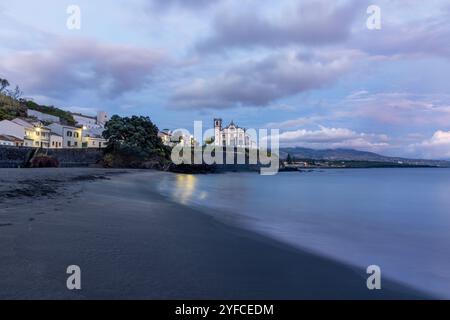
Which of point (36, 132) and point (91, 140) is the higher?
point (36, 132)

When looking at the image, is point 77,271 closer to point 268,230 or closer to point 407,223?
point 268,230

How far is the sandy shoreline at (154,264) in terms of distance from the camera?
420 cm

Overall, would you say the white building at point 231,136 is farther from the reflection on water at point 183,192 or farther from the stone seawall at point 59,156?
the reflection on water at point 183,192

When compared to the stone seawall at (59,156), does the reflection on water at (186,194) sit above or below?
below

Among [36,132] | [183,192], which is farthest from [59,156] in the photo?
[183,192]

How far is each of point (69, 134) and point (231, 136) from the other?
10633cm

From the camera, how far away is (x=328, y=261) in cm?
707

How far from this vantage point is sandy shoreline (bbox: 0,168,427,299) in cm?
420

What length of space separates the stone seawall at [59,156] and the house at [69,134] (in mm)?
22071

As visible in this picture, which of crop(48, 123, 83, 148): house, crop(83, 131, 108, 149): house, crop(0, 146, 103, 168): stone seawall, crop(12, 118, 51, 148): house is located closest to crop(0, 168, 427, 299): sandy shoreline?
crop(0, 146, 103, 168): stone seawall

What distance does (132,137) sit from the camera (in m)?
66.1

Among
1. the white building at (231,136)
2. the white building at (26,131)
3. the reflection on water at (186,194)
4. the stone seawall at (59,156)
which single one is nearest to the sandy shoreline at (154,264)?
the reflection on water at (186,194)

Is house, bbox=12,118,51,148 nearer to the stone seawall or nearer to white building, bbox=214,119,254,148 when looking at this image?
the stone seawall

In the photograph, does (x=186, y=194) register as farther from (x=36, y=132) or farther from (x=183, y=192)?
(x=36, y=132)
